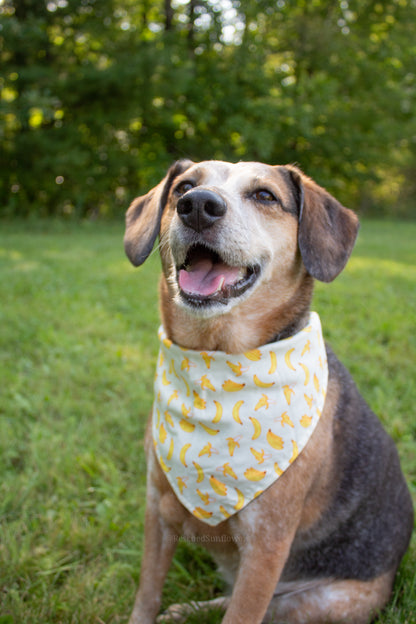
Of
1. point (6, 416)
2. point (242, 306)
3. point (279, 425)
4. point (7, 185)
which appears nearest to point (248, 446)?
point (279, 425)

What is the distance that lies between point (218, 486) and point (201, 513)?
0.14 m

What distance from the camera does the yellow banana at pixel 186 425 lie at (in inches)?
94.3

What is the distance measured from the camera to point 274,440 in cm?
222

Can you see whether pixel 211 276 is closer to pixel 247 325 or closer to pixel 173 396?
pixel 247 325

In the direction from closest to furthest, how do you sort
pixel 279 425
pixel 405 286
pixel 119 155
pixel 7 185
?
1. pixel 279 425
2. pixel 405 286
3. pixel 7 185
4. pixel 119 155

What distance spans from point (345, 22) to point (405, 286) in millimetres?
21108

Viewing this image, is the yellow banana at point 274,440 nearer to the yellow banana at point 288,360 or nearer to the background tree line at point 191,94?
the yellow banana at point 288,360

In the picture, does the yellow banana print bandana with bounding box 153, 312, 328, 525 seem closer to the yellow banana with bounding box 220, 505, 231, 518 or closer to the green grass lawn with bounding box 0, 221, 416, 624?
the yellow banana with bounding box 220, 505, 231, 518

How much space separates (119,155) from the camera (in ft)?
60.4

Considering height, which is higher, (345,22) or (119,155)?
(345,22)

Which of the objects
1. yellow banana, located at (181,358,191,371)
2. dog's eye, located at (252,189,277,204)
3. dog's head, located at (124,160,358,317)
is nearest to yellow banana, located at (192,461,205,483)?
yellow banana, located at (181,358,191,371)

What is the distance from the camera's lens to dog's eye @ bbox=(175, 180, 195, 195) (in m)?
2.63

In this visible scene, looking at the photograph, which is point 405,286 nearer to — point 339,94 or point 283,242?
point 283,242

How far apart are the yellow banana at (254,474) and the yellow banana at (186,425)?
34 centimetres
